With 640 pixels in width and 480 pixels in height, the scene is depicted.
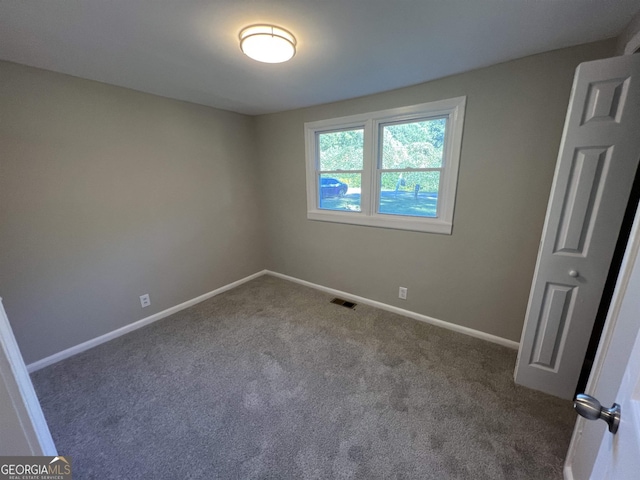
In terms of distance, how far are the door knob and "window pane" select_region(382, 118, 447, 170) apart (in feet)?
6.77

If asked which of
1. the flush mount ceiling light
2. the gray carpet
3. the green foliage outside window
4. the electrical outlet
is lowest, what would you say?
the gray carpet

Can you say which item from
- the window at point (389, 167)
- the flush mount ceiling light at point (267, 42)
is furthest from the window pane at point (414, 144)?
the flush mount ceiling light at point (267, 42)

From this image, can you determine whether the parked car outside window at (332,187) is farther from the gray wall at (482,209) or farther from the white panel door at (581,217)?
the white panel door at (581,217)

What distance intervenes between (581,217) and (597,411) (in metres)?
1.36

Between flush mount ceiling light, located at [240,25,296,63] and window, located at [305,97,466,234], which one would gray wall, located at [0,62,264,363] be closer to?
window, located at [305,97,466,234]

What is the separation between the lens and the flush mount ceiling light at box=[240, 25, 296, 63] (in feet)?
4.49

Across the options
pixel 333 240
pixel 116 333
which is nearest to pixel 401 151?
pixel 333 240

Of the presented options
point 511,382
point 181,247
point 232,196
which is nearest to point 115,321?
point 181,247

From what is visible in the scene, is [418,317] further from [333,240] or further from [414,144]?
[414,144]

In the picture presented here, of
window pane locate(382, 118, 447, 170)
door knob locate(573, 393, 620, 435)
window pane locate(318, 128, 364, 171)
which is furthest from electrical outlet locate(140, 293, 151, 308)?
door knob locate(573, 393, 620, 435)

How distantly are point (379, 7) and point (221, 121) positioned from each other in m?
2.34

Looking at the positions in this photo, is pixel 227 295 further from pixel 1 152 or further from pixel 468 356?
pixel 468 356

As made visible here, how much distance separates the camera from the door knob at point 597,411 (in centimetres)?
55

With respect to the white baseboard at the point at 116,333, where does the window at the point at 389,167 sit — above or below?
above
